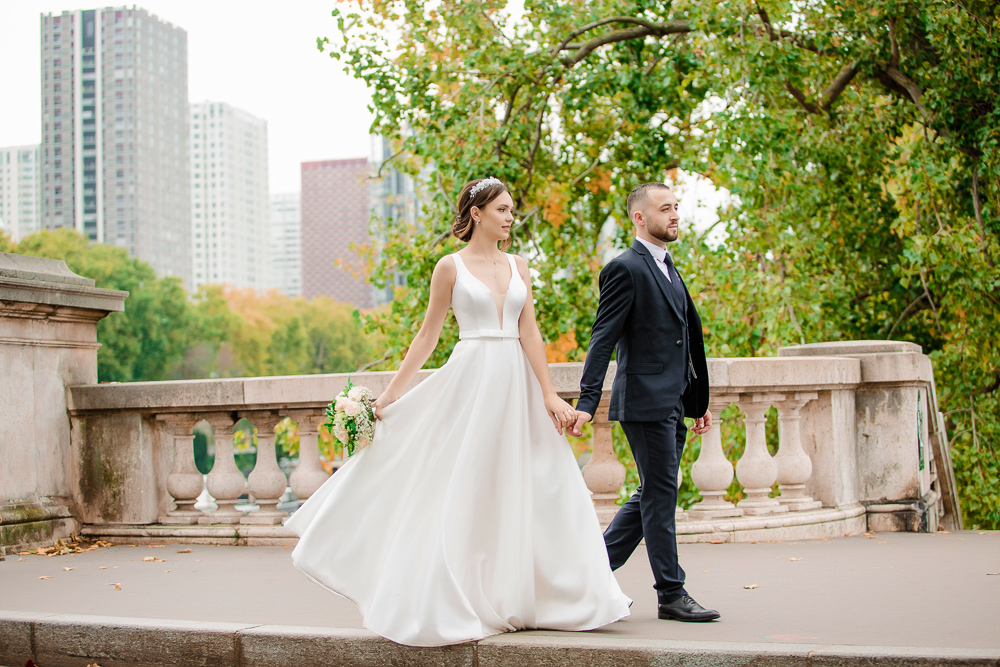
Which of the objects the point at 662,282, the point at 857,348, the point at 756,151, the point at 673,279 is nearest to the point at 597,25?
the point at 756,151

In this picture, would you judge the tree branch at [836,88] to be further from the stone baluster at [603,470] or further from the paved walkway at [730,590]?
the stone baluster at [603,470]

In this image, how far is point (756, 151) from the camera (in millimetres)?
9672

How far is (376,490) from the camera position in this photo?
169 inches

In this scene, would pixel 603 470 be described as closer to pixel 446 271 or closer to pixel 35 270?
pixel 446 271

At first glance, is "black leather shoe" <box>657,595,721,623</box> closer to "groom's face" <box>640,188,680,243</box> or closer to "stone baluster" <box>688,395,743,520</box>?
"groom's face" <box>640,188,680,243</box>

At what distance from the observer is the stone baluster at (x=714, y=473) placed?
631cm

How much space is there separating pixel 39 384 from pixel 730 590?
487 centimetres

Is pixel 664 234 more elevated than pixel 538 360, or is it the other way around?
pixel 664 234

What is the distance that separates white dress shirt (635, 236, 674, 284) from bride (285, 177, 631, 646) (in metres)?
0.54

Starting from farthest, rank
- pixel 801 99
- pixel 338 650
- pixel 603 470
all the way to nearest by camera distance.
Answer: pixel 801 99 → pixel 603 470 → pixel 338 650

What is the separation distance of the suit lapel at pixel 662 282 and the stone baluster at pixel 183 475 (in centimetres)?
390

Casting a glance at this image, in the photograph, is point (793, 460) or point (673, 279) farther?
point (793, 460)

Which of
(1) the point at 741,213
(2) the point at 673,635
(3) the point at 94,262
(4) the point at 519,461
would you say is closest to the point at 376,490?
(4) the point at 519,461

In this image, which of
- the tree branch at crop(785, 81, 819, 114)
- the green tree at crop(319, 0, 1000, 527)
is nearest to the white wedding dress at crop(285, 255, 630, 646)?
the green tree at crop(319, 0, 1000, 527)
